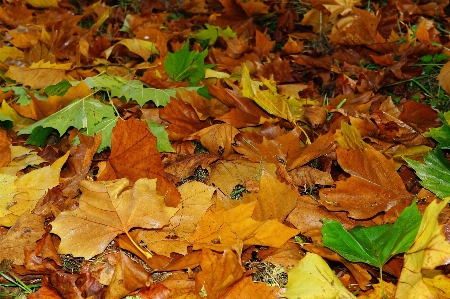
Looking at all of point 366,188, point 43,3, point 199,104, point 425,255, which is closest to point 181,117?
point 199,104

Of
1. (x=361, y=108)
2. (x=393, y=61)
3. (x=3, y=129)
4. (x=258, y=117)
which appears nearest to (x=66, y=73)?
(x=3, y=129)

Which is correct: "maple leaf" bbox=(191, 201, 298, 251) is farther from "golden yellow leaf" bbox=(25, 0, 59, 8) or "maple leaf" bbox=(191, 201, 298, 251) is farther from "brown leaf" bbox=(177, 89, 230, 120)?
"golden yellow leaf" bbox=(25, 0, 59, 8)

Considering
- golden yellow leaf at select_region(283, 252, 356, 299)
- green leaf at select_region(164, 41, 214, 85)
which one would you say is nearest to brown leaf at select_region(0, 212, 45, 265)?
golden yellow leaf at select_region(283, 252, 356, 299)

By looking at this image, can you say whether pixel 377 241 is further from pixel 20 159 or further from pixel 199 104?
pixel 20 159

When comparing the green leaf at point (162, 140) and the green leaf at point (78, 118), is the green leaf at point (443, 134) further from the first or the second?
the green leaf at point (78, 118)

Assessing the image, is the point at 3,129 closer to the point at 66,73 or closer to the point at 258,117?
the point at 66,73

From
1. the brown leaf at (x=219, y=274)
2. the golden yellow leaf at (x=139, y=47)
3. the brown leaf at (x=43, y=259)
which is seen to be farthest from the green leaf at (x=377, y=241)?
the golden yellow leaf at (x=139, y=47)
